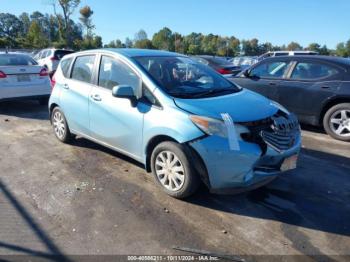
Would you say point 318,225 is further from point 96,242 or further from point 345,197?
point 96,242

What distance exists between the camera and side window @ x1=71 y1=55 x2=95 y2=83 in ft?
16.8

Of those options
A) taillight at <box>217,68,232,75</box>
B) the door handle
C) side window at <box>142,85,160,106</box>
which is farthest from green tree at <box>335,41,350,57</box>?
side window at <box>142,85,160,106</box>

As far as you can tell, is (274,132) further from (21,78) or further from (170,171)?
(21,78)

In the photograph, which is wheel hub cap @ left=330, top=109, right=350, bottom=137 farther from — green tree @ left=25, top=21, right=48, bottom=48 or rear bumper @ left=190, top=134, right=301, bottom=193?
green tree @ left=25, top=21, right=48, bottom=48

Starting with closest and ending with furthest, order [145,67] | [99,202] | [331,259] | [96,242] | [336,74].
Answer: [331,259] < [96,242] < [99,202] < [145,67] < [336,74]

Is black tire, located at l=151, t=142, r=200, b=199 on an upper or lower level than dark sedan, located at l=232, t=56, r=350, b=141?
lower

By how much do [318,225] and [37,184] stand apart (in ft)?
11.1

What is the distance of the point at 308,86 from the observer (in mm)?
6766

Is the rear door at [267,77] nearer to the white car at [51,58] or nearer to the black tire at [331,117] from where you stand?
the black tire at [331,117]

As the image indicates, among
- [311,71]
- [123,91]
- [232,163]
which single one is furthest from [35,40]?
[232,163]

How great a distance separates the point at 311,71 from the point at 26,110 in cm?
719

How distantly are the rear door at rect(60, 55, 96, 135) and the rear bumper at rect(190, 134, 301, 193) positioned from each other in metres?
2.20

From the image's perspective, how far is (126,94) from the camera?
13.4 feet

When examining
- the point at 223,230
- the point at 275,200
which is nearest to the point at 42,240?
the point at 223,230
